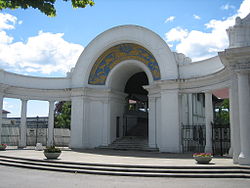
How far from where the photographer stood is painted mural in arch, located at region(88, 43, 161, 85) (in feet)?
77.0

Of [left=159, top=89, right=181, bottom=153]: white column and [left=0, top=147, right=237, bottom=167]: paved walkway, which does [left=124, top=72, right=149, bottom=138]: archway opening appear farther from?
[left=0, top=147, right=237, bottom=167]: paved walkway

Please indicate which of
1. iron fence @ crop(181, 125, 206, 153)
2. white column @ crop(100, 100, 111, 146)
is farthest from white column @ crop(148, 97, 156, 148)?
white column @ crop(100, 100, 111, 146)

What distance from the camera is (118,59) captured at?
992 inches

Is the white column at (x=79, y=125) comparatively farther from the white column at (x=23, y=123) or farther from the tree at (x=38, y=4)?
the tree at (x=38, y=4)

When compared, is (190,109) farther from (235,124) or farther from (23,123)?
(23,123)

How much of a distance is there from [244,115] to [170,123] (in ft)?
27.5

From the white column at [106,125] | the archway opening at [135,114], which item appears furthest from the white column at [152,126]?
the archway opening at [135,114]

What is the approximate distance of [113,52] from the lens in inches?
996

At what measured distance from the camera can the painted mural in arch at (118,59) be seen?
23484mm

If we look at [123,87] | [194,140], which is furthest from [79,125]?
[194,140]

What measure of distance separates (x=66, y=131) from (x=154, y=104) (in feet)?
43.3

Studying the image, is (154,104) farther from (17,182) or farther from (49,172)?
(17,182)

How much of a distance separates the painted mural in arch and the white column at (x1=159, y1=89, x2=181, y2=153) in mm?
2211

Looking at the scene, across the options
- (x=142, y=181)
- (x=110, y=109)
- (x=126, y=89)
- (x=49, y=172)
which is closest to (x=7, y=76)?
(x=110, y=109)
